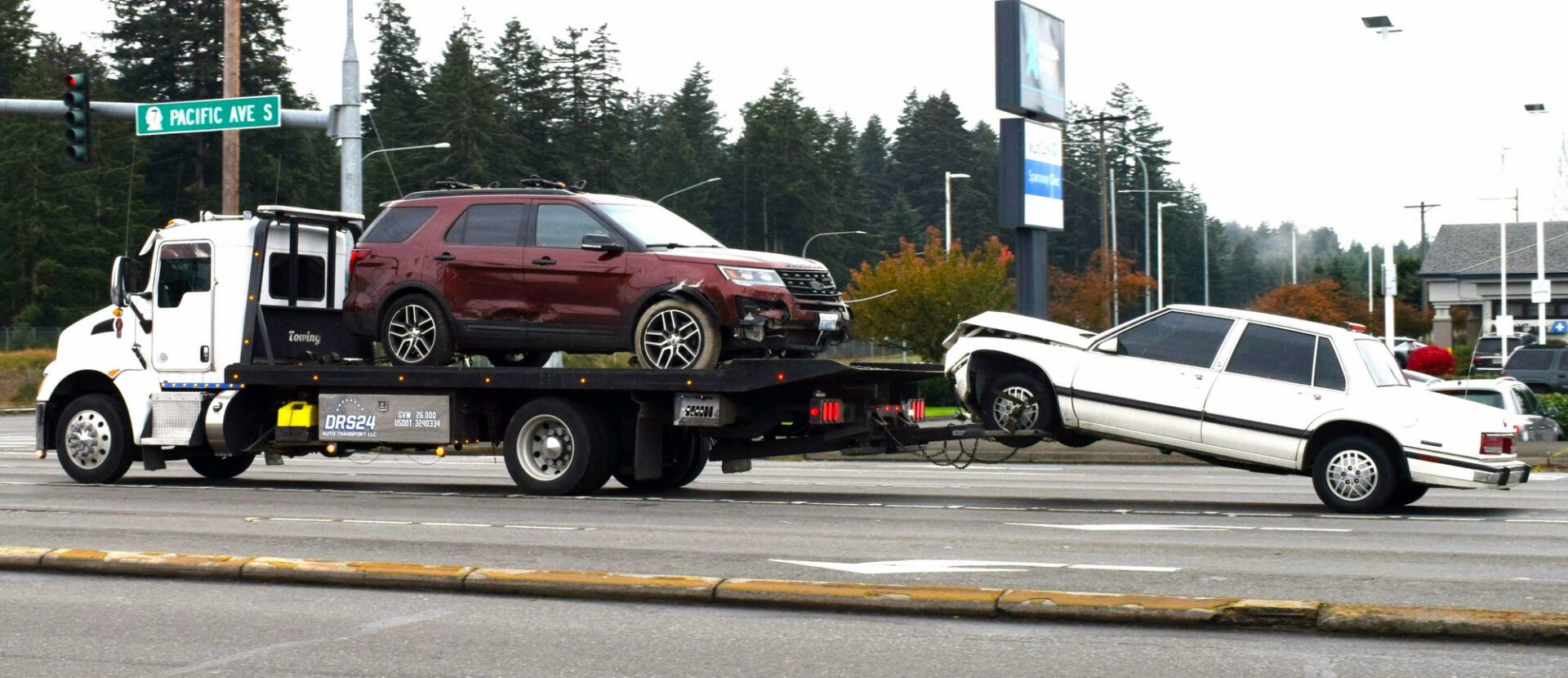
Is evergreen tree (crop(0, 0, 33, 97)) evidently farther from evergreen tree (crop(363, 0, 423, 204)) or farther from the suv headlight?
the suv headlight

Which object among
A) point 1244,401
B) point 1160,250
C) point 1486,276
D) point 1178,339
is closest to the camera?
point 1244,401

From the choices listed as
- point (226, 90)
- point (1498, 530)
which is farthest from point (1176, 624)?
point (226, 90)

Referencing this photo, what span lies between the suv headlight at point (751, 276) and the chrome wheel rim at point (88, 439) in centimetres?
676

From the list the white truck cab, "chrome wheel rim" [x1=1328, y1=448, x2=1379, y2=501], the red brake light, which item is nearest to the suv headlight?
the white truck cab

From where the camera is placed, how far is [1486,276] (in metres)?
78.1

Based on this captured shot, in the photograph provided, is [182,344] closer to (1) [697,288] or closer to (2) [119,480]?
(2) [119,480]

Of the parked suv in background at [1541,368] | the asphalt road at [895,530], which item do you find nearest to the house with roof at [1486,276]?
the parked suv in background at [1541,368]

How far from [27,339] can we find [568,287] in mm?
51698

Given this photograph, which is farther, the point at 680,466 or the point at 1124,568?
the point at 680,466

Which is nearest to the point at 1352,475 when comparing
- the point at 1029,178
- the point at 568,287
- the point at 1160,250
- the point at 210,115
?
the point at 568,287

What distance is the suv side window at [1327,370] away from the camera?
13508 millimetres

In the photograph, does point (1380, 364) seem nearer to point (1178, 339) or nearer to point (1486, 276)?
point (1178, 339)

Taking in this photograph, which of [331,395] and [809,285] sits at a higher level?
[809,285]

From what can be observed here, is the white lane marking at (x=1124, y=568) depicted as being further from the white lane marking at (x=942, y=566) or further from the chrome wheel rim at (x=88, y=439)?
the chrome wheel rim at (x=88, y=439)
